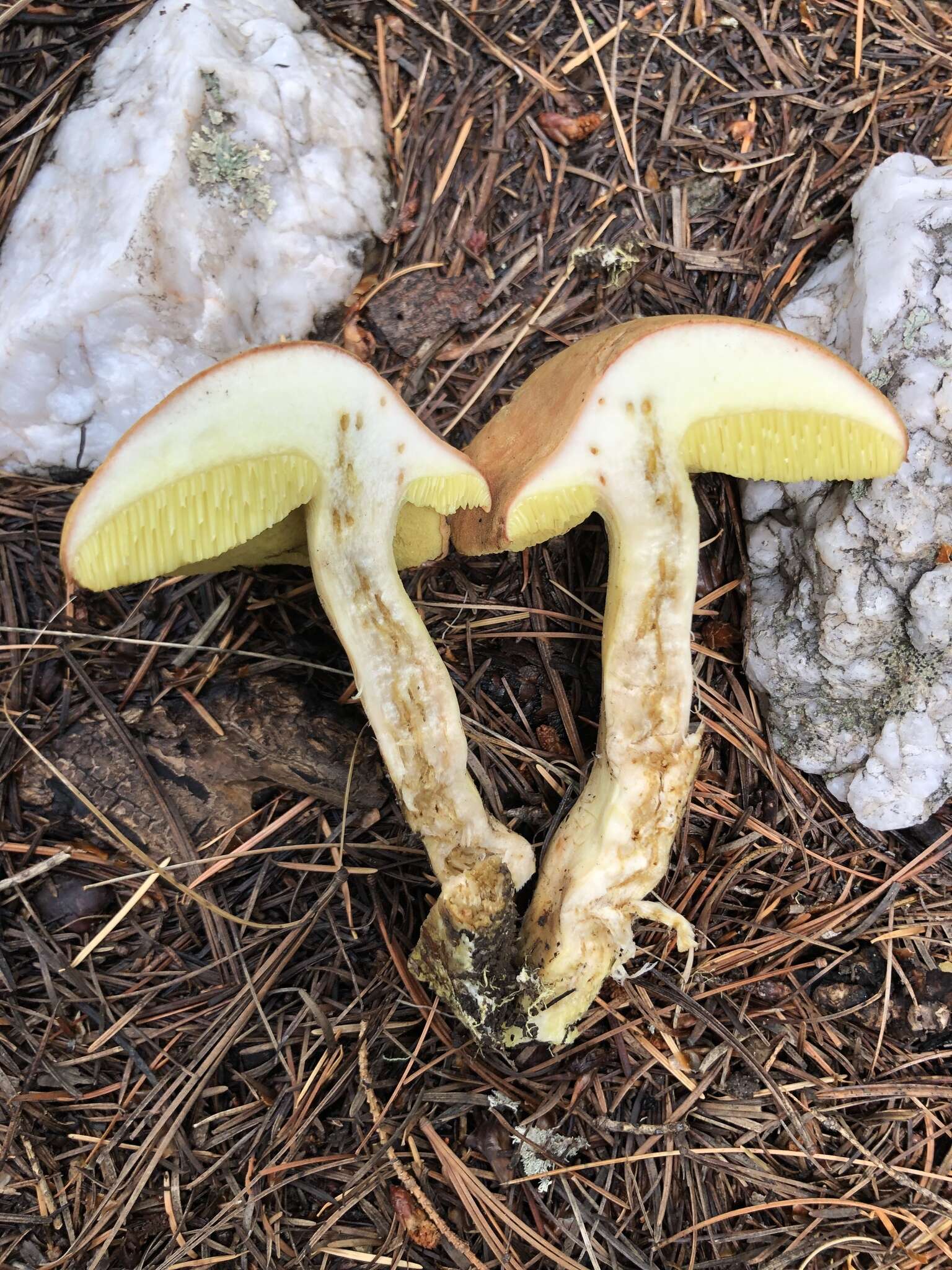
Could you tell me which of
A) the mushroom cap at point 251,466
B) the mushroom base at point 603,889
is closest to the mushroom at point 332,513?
the mushroom cap at point 251,466

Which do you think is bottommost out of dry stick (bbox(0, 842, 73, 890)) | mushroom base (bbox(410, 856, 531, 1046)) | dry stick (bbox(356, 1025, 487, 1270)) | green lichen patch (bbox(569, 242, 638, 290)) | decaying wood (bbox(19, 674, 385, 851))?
dry stick (bbox(356, 1025, 487, 1270))

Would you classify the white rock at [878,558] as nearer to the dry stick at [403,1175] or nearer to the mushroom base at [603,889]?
the mushroom base at [603,889]

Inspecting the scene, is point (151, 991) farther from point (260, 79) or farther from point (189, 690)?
point (260, 79)

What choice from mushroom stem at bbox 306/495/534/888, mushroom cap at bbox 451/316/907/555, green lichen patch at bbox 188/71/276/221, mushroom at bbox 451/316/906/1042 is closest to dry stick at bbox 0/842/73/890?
mushroom stem at bbox 306/495/534/888

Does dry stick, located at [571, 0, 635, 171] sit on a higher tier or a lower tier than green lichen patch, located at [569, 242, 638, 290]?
higher

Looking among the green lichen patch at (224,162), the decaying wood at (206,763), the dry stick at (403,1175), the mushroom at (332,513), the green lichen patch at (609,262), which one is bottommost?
the dry stick at (403,1175)

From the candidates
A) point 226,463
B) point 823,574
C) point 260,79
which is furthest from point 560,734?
point 260,79

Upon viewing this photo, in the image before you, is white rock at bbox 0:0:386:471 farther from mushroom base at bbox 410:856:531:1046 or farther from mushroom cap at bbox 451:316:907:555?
mushroom base at bbox 410:856:531:1046
